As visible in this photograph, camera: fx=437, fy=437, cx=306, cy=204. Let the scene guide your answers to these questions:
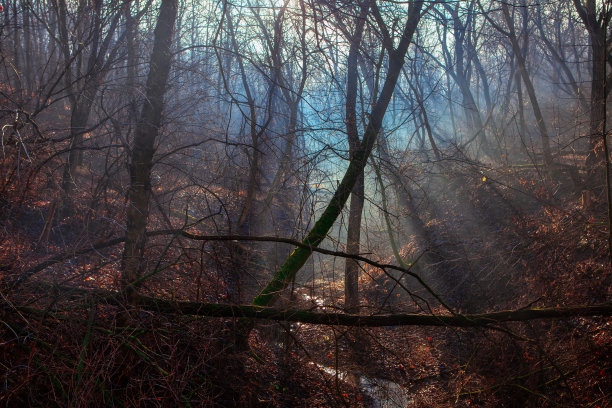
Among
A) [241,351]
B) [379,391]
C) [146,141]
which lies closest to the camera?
[241,351]

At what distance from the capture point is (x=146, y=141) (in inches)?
261

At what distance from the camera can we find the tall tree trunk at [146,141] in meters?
6.14

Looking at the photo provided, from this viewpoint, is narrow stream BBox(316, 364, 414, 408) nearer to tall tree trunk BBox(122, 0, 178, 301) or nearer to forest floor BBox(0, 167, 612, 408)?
forest floor BBox(0, 167, 612, 408)

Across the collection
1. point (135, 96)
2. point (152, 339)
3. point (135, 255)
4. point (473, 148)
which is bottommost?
point (152, 339)

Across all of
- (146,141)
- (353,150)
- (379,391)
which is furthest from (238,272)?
(353,150)

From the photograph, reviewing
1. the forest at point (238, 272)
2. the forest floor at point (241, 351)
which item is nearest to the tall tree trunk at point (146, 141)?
the forest at point (238, 272)

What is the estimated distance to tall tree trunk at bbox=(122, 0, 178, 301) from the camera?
6.14 metres

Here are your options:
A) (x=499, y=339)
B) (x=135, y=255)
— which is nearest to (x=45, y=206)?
(x=135, y=255)

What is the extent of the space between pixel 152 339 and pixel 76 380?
97cm

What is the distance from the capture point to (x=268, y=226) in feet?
41.7

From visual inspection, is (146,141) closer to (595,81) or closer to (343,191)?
(343,191)

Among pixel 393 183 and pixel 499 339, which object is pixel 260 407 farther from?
pixel 393 183

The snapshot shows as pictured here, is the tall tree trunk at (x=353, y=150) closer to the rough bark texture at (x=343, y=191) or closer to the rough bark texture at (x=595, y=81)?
the rough bark texture at (x=343, y=191)

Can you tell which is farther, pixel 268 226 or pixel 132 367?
pixel 268 226
